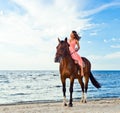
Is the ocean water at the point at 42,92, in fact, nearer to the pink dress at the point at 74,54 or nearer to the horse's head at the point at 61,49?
the pink dress at the point at 74,54

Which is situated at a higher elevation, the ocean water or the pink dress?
the pink dress

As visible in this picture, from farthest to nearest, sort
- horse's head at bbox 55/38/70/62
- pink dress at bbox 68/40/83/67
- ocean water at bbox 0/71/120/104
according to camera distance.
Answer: ocean water at bbox 0/71/120/104 < pink dress at bbox 68/40/83/67 < horse's head at bbox 55/38/70/62

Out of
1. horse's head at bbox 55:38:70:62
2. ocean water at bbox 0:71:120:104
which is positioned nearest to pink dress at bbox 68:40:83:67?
horse's head at bbox 55:38:70:62

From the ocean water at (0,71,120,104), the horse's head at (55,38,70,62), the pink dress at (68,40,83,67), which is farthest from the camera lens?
the ocean water at (0,71,120,104)

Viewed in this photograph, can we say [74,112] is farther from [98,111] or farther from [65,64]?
[65,64]

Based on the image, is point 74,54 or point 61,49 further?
point 74,54

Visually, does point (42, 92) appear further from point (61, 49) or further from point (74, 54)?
point (61, 49)

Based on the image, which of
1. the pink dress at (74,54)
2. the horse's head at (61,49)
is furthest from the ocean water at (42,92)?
the horse's head at (61,49)

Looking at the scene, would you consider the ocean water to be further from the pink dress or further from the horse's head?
the horse's head

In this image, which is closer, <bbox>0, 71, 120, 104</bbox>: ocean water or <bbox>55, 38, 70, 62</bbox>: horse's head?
A: <bbox>55, 38, 70, 62</bbox>: horse's head

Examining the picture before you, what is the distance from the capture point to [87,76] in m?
15.9

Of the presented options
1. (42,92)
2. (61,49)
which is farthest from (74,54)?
(42,92)

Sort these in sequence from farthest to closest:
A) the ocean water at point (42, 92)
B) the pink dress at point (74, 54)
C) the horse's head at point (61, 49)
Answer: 1. the ocean water at point (42, 92)
2. the pink dress at point (74, 54)
3. the horse's head at point (61, 49)

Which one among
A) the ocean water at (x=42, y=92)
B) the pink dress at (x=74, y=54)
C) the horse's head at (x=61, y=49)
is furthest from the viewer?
the ocean water at (x=42, y=92)
